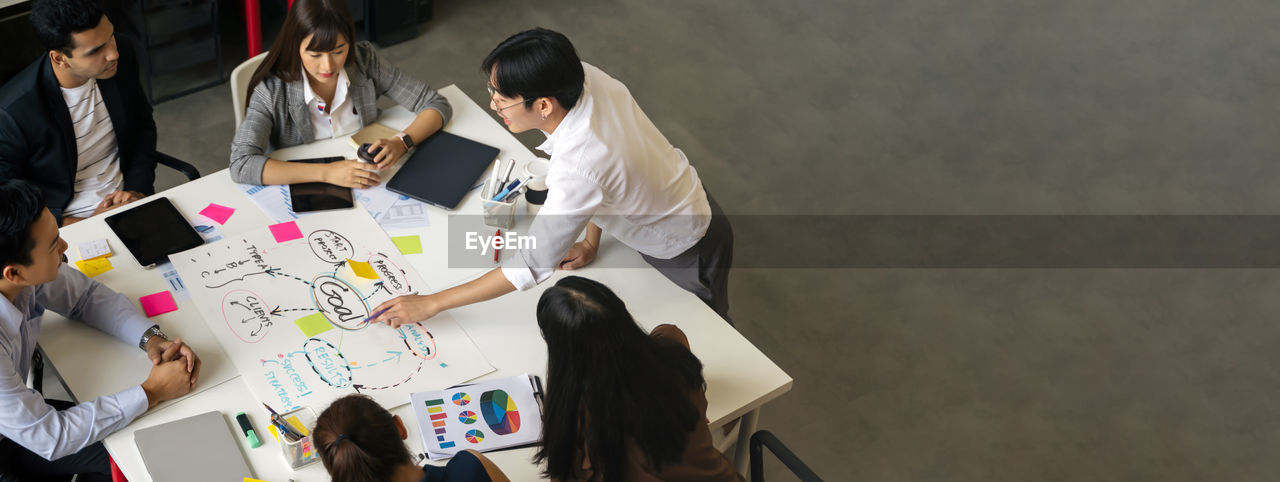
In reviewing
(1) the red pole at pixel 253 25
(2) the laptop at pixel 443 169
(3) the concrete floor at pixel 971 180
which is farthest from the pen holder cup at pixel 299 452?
(1) the red pole at pixel 253 25

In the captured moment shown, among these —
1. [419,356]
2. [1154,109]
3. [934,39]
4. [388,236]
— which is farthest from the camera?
[934,39]

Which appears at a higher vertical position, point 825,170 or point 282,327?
point 825,170

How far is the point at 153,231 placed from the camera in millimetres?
2316

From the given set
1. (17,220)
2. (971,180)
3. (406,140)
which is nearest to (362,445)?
(17,220)

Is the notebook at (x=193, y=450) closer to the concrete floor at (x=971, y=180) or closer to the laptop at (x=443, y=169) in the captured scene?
the laptop at (x=443, y=169)

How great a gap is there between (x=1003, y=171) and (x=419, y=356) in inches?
114

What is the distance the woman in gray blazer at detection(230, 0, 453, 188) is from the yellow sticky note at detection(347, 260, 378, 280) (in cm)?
26

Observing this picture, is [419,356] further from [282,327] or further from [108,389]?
[108,389]

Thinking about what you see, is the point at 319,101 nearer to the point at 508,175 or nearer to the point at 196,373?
the point at 508,175

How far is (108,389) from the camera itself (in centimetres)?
200

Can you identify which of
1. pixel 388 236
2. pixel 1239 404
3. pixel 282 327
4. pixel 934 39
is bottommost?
pixel 1239 404

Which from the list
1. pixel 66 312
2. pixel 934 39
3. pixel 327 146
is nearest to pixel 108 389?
pixel 66 312

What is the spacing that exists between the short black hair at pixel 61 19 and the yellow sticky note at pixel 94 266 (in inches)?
22.2

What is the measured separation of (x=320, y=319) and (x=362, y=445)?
639mm
